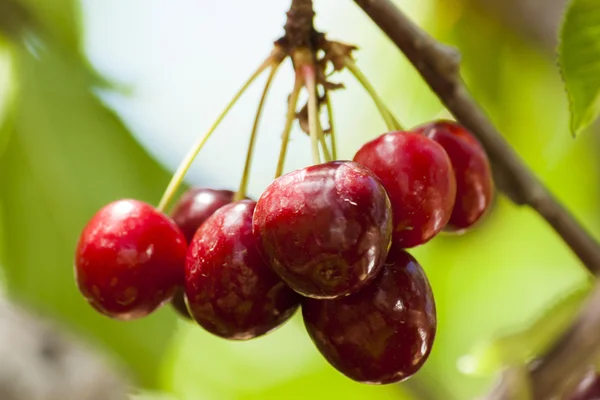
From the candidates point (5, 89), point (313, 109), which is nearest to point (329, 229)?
point (313, 109)

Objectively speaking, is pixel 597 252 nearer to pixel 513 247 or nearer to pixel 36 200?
pixel 36 200

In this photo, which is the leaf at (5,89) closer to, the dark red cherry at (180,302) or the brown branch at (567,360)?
the dark red cherry at (180,302)

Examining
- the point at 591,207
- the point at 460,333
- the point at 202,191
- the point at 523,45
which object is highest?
the point at 202,191

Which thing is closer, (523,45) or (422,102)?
(523,45)

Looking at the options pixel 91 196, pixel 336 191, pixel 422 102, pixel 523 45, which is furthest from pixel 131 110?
pixel 336 191

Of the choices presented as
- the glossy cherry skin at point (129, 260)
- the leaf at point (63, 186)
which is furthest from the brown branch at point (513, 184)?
the leaf at point (63, 186)

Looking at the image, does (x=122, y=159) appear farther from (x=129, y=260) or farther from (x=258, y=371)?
(x=258, y=371)
